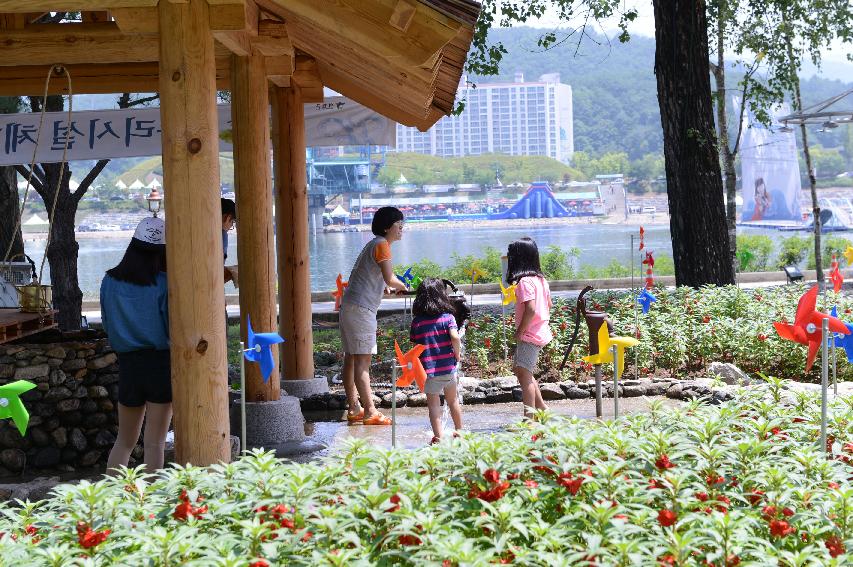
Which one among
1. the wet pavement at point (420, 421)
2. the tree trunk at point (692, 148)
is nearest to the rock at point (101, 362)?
the wet pavement at point (420, 421)

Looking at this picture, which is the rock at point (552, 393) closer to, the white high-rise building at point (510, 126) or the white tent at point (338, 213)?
the white tent at point (338, 213)

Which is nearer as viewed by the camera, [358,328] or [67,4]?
[67,4]

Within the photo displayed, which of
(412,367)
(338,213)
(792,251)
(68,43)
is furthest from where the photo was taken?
(338,213)

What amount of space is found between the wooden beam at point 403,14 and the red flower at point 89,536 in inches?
83.7

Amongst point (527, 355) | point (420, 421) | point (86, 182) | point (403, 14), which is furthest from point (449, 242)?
point (403, 14)

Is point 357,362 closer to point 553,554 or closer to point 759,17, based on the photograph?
point 553,554

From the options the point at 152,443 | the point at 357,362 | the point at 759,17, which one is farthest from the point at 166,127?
the point at 759,17

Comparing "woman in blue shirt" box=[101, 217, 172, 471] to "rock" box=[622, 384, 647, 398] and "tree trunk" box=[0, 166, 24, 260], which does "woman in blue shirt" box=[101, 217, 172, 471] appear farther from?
"tree trunk" box=[0, 166, 24, 260]

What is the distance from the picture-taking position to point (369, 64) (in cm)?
646

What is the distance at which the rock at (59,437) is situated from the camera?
21.9 feet

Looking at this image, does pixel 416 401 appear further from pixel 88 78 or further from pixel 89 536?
pixel 89 536

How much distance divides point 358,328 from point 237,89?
70.6 inches

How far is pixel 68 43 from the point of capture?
605 cm

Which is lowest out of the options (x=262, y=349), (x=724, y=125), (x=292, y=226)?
(x=262, y=349)
